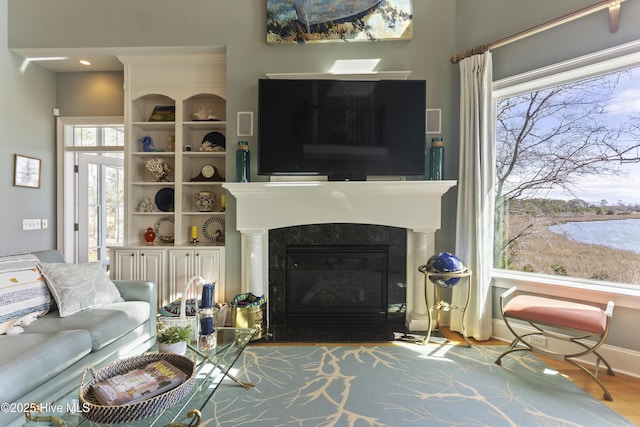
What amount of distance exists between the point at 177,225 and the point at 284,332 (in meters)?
1.67

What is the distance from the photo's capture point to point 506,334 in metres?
2.86

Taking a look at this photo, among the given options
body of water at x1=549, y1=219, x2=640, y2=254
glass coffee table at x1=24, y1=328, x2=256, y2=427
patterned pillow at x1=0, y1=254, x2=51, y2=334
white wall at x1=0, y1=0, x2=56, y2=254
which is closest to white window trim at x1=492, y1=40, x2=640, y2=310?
body of water at x1=549, y1=219, x2=640, y2=254

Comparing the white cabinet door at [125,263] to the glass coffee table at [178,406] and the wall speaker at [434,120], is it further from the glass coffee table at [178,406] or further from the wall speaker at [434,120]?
the wall speaker at [434,120]

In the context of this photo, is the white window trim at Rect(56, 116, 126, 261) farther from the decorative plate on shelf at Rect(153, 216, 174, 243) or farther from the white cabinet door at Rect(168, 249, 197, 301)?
the white cabinet door at Rect(168, 249, 197, 301)

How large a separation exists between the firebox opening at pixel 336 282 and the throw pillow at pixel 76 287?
157 centimetres

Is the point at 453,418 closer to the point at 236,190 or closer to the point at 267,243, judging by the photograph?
the point at 267,243

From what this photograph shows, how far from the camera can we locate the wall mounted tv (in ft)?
9.71

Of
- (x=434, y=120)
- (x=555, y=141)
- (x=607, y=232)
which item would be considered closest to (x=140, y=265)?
(x=434, y=120)

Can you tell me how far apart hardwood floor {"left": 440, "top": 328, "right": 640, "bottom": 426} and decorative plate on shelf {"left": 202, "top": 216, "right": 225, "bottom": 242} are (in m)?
3.32

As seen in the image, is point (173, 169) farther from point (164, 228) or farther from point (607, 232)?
Answer: point (607, 232)

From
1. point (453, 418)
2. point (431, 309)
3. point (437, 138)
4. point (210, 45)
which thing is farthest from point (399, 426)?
point (210, 45)

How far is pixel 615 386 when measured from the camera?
2.15 metres

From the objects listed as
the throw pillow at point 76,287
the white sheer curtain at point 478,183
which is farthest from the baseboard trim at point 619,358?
the throw pillow at point 76,287

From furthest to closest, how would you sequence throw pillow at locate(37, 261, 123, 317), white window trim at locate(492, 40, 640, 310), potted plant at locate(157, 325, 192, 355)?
white window trim at locate(492, 40, 640, 310), throw pillow at locate(37, 261, 123, 317), potted plant at locate(157, 325, 192, 355)
